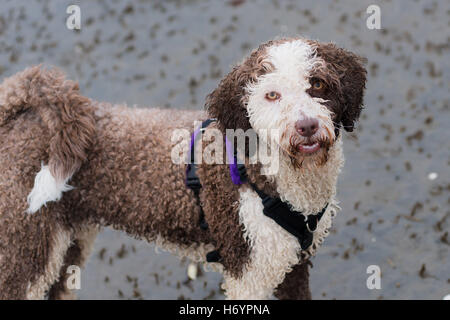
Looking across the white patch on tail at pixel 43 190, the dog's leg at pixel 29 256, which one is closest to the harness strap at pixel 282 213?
the white patch on tail at pixel 43 190

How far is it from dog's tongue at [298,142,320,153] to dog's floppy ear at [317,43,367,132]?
361 mm

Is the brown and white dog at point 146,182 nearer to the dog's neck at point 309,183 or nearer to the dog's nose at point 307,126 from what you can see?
the dog's neck at point 309,183

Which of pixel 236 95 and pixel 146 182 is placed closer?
pixel 236 95

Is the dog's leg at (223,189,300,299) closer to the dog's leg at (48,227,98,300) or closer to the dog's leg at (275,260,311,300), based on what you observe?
the dog's leg at (275,260,311,300)

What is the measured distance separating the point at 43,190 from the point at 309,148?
1.70 meters

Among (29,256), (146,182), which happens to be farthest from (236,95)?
(29,256)

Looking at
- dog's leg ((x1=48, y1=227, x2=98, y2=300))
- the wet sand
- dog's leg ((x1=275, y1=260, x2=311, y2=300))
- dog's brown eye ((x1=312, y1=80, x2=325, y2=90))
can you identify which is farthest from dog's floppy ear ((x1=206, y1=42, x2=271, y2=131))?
dog's leg ((x1=48, y1=227, x2=98, y2=300))

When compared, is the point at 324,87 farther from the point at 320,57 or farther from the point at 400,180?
the point at 400,180

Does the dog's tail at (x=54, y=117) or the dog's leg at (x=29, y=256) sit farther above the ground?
the dog's tail at (x=54, y=117)

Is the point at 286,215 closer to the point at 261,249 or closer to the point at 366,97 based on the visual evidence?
the point at 261,249

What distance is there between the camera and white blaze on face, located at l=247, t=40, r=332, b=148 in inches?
109

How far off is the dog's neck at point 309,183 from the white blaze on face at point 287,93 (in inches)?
12.6

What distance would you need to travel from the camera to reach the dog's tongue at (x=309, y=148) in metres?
2.78

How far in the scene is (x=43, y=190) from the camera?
11.1ft
